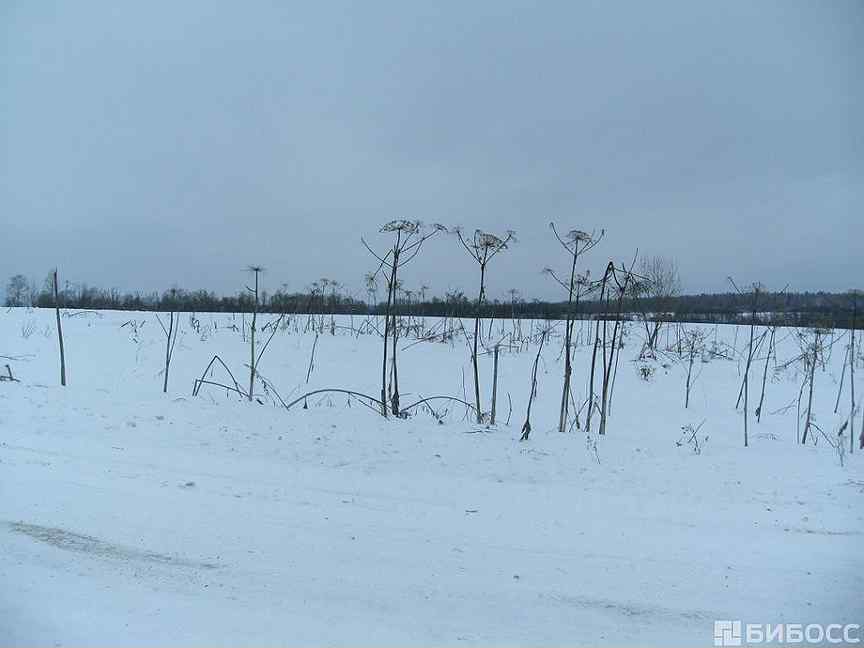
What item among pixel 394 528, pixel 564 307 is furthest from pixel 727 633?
pixel 564 307

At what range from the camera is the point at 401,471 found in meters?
5.02

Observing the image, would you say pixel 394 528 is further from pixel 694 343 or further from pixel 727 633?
pixel 694 343

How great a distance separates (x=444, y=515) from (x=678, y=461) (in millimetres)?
2792

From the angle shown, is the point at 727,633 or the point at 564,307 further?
the point at 564,307

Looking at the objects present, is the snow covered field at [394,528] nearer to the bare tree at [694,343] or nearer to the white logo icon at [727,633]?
the white logo icon at [727,633]

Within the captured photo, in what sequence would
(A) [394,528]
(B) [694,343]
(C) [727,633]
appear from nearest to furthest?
(C) [727,633] < (A) [394,528] < (B) [694,343]

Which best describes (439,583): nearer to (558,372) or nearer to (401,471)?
(401,471)

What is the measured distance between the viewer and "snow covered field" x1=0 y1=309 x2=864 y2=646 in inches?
106

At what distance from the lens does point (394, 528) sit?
3.67m

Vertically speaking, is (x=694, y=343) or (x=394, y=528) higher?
(x=694, y=343)

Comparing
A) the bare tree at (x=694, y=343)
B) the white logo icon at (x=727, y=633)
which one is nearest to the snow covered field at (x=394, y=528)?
the white logo icon at (x=727, y=633)

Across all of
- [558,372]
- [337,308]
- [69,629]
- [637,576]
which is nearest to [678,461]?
[637,576]

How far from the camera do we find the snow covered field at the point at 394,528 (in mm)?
2684

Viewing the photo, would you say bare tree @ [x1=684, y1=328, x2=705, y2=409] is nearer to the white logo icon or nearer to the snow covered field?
the snow covered field
